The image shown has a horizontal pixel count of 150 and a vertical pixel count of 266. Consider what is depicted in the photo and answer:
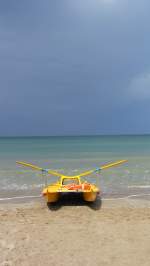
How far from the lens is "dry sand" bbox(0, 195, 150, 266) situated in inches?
282

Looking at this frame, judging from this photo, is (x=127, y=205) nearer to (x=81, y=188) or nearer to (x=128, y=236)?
(x=81, y=188)

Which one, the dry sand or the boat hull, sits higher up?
the boat hull

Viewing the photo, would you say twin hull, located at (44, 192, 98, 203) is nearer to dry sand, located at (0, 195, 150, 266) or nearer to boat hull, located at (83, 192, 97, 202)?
boat hull, located at (83, 192, 97, 202)

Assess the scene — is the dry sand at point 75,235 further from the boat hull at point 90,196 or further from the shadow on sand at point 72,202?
the boat hull at point 90,196

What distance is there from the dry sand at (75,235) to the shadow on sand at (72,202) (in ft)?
0.40

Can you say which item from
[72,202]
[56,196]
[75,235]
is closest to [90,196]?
[72,202]

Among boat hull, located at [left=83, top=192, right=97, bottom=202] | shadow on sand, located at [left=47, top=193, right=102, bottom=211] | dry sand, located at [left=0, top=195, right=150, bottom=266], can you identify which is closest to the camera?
dry sand, located at [left=0, top=195, right=150, bottom=266]

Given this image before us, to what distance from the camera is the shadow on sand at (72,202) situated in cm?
1221

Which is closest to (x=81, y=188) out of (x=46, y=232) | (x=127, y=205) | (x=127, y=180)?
(x=127, y=205)

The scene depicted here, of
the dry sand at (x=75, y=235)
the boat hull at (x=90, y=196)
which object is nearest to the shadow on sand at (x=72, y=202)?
the dry sand at (x=75, y=235)

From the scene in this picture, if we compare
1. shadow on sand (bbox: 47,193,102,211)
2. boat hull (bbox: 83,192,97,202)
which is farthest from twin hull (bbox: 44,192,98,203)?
shadow on sand (bbox: 47,193,102,211)

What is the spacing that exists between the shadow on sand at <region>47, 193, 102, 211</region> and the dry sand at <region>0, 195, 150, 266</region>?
12 cm

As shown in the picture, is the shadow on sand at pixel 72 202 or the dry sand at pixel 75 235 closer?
the dry sand at pixel 75 235

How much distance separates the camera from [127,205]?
12750 millimetres
